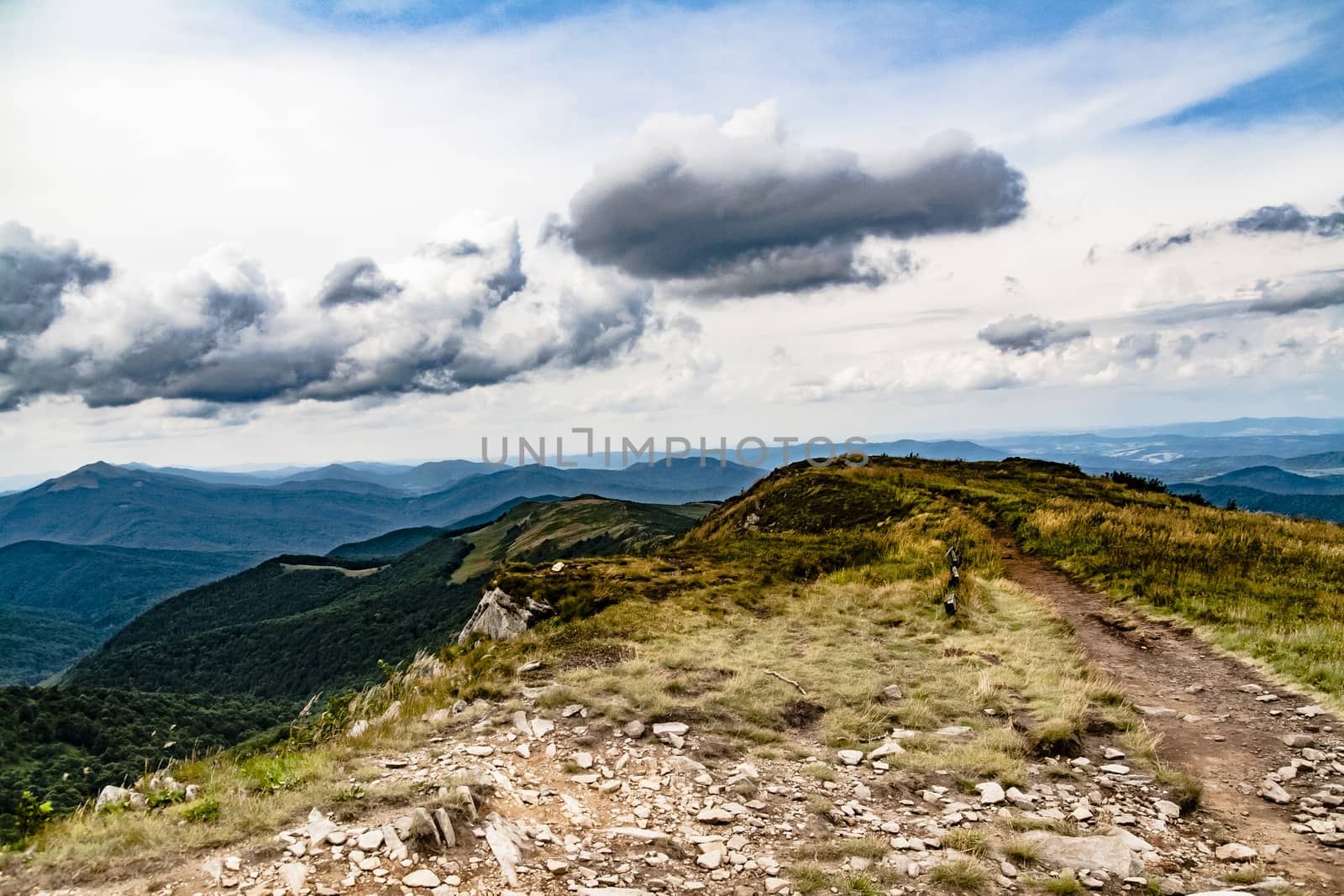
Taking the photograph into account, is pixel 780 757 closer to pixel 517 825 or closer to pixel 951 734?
pixel 951 734

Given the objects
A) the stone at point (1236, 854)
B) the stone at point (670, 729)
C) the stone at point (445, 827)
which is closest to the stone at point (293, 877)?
the stone at point (445, 827)

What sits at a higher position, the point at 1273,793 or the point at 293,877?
the point at 293,877

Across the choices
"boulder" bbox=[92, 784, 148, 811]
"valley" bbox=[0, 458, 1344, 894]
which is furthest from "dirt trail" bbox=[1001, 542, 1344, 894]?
"boulder" bbox=[92, 784, 148, 811]

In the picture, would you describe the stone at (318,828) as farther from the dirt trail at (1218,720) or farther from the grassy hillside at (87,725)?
the grassy hillside at (87,725)

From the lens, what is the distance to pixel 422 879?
269 inches

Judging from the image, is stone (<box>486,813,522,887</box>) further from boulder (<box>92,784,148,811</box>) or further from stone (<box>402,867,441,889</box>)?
boulder (<box>92,784,148,811</box>)

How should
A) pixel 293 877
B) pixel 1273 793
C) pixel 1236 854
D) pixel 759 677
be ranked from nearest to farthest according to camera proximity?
pixel 293 877 → pixel 1236 854 → pixel 1273 793 → pixel 759 677

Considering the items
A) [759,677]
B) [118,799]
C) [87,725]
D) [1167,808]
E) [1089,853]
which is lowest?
[87,725]

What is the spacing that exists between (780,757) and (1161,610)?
13.5 metres

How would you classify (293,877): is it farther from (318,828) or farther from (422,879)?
(422,879)

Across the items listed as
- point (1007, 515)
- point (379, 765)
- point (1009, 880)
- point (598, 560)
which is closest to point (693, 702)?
point (379, 765)

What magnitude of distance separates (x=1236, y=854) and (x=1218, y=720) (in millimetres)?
4845

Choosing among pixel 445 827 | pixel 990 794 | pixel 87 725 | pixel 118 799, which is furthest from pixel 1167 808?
pixel 87 725

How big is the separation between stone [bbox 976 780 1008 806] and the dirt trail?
2625mm
